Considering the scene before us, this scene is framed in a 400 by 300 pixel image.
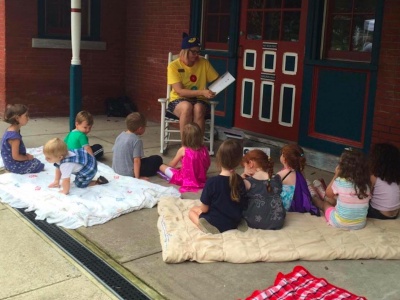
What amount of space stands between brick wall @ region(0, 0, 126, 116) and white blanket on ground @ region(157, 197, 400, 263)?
18.6 ft

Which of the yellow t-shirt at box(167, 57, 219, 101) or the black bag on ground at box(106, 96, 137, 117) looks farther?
the black bag on ground at box(106, 96, 137, 117)

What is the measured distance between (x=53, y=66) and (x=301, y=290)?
7.40 metres

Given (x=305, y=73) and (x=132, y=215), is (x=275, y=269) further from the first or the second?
(x=305, y=73)

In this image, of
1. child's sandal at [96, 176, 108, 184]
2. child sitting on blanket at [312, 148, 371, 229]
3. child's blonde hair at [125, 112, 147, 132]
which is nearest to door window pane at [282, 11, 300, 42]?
child's blonde hair at [125, 112, 147, 132]

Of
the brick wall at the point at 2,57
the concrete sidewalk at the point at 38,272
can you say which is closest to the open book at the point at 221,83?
the concrete sidewalk at the point at 38,272

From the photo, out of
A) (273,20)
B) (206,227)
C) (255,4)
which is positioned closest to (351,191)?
(206,227)

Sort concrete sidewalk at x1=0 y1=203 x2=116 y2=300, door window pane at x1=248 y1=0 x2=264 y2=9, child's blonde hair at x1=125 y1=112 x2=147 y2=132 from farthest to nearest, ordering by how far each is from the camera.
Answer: door window pane at x1=248 y1=0 x2=264 y2=9, child's blonde hair at x1=125 y1=112 x2=147 y2=132, concrete sidewalk at x1=0 y1=203 x2=116 y2=300

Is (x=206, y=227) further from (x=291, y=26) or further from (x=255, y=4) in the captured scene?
(x=255, y=4)

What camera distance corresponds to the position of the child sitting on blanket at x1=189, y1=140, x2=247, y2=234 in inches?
161

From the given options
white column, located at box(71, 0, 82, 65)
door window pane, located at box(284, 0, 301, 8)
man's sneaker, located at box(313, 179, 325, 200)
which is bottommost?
man's sneaker, located at box(313, 179, 325, 200)

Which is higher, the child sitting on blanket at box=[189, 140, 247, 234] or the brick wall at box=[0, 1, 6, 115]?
the brick wall at box=[0, 1, 6, 115]

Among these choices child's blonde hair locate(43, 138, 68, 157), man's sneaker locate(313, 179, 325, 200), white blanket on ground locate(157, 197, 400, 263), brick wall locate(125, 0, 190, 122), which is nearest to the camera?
white blanket on ground locate(157, 197, 400, 263)

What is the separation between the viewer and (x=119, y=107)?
1003 cm

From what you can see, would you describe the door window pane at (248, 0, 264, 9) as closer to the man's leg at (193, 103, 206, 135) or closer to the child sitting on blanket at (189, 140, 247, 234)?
the man's leg at (193, 103, 206, 135)
